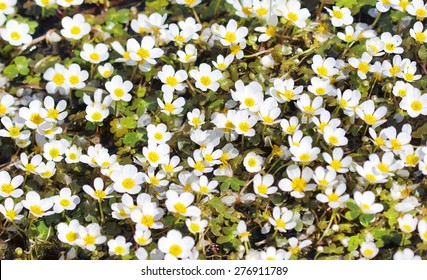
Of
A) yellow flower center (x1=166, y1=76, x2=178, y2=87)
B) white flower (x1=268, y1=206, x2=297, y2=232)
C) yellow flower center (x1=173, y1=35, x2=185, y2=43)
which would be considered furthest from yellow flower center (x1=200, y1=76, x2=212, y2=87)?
white flower (x1=268, y1=206, x2=297, y2=232)

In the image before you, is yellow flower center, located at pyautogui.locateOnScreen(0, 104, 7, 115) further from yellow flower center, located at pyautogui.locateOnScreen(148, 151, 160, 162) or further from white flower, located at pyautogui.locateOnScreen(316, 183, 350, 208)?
white flower, located at pyautogui.locateOnScreen(316, 183, 350, 208)

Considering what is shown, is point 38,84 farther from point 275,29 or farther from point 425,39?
point 425,39

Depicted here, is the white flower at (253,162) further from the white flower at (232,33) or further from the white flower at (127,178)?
the white flower at (232,33)

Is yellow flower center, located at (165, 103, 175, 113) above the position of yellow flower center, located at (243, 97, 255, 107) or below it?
below

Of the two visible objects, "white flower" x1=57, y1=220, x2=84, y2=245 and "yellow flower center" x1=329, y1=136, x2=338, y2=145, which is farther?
"yellow flower center" x1=329, y1=136, x2=338, y2=145

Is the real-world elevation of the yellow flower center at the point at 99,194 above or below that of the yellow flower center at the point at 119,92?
below

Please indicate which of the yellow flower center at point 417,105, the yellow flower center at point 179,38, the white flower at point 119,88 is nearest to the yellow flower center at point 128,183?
the white flower at point 119,88
